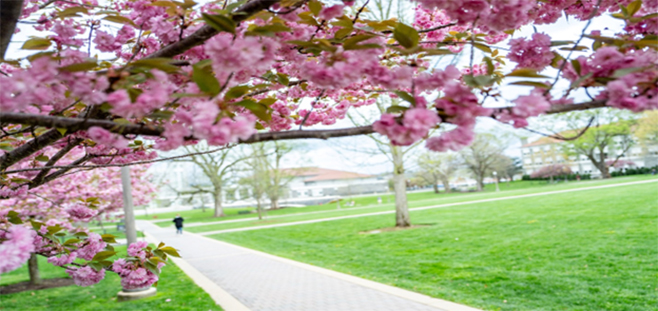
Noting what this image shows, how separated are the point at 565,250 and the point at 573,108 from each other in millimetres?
7638

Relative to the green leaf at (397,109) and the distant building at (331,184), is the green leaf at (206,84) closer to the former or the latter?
the green leaf at (397,109)

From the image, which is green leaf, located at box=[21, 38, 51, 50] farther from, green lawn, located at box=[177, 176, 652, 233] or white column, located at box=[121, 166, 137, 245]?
green lawn, located at box=[177, 176, 652, 233]

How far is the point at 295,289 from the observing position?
7043mm

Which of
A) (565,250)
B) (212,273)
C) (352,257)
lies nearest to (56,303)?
(212,273)

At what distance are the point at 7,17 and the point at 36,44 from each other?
Answer: 0.48 ft

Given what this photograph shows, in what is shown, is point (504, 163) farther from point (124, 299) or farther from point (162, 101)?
point (162, 101)

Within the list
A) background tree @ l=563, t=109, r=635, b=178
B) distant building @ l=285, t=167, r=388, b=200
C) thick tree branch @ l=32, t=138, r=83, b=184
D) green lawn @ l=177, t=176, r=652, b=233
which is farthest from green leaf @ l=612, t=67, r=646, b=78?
distant building @ l=285, t=167, r=388, b=200

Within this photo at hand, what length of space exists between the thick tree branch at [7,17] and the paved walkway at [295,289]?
15.7ft

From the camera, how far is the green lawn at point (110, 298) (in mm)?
6531

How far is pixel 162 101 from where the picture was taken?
4.04 ft

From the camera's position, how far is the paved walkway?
5.65 m

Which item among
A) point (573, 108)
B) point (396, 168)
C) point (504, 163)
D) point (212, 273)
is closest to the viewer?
point (573, 108)

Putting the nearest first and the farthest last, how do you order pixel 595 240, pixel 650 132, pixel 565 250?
pixel 565 250 < pixel 595 240 < pixel 650 132

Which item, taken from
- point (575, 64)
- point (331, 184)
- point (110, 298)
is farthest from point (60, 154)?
point (331, 184)
